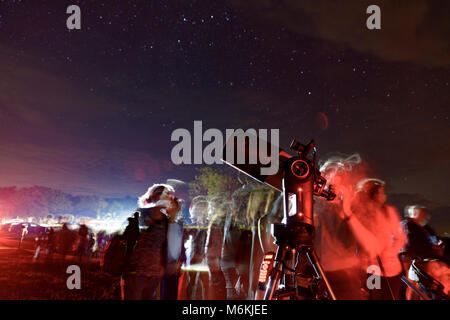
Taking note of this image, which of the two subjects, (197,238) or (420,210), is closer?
(420,210)

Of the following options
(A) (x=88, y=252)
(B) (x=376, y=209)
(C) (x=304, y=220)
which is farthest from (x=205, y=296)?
(A) (x=88, y=252)

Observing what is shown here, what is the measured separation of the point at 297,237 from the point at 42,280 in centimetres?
830

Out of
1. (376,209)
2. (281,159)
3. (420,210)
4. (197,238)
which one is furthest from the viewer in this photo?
(197,238)

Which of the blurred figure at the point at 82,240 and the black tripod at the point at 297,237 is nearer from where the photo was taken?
the black tripod at the point at 297,237

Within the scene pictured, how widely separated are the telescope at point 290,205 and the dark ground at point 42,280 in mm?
6044

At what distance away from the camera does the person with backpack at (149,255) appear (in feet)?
9.74

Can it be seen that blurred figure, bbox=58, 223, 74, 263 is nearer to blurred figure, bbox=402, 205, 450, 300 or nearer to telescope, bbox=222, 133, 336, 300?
telescope, bbox=222, 133, 336, 300

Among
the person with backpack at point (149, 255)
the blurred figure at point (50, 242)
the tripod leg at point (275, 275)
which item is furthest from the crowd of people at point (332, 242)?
the blurred figure at point (50, 242)

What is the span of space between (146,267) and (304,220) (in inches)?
Result: 83.0

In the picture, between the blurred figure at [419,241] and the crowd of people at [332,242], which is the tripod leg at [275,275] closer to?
the crowd of people at [332,242]

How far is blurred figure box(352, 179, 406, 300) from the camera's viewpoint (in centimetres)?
344

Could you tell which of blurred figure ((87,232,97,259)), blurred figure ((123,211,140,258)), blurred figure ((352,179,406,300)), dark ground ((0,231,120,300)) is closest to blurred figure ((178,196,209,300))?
blurred figure ((123,211,140,258))

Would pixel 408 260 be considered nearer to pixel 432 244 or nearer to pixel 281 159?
pixel 432 244
